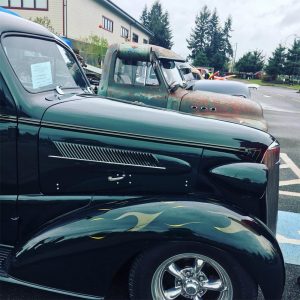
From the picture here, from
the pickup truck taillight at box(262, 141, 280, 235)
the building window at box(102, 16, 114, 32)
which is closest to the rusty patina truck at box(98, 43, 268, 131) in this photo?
the pickup truck taillight at box(262, 141, 280, 235)

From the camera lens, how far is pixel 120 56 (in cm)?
570

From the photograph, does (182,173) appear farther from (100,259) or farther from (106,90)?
(106,90)

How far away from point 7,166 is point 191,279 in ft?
4.89

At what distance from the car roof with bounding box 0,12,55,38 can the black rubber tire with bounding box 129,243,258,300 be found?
190 cm

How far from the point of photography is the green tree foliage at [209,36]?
258 feet

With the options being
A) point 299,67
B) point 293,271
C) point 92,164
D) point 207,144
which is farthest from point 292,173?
point 299,67

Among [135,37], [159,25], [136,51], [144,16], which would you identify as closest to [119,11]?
[135,37]

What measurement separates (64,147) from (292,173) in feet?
16.2

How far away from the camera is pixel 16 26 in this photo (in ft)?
9.04

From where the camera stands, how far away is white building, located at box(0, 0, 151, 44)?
2178 cm

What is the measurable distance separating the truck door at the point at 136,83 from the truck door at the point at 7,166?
133 inches

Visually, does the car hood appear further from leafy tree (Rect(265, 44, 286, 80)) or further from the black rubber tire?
leafy tree (Rect(265, 44, 286, 80))

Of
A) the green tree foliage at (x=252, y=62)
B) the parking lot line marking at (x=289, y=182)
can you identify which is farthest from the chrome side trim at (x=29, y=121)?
the green tree foliage at (x=252, y=62)

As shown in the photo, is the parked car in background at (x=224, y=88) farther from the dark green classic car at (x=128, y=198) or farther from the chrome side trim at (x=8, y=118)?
the chrome side trim at (x=8, y=118)
